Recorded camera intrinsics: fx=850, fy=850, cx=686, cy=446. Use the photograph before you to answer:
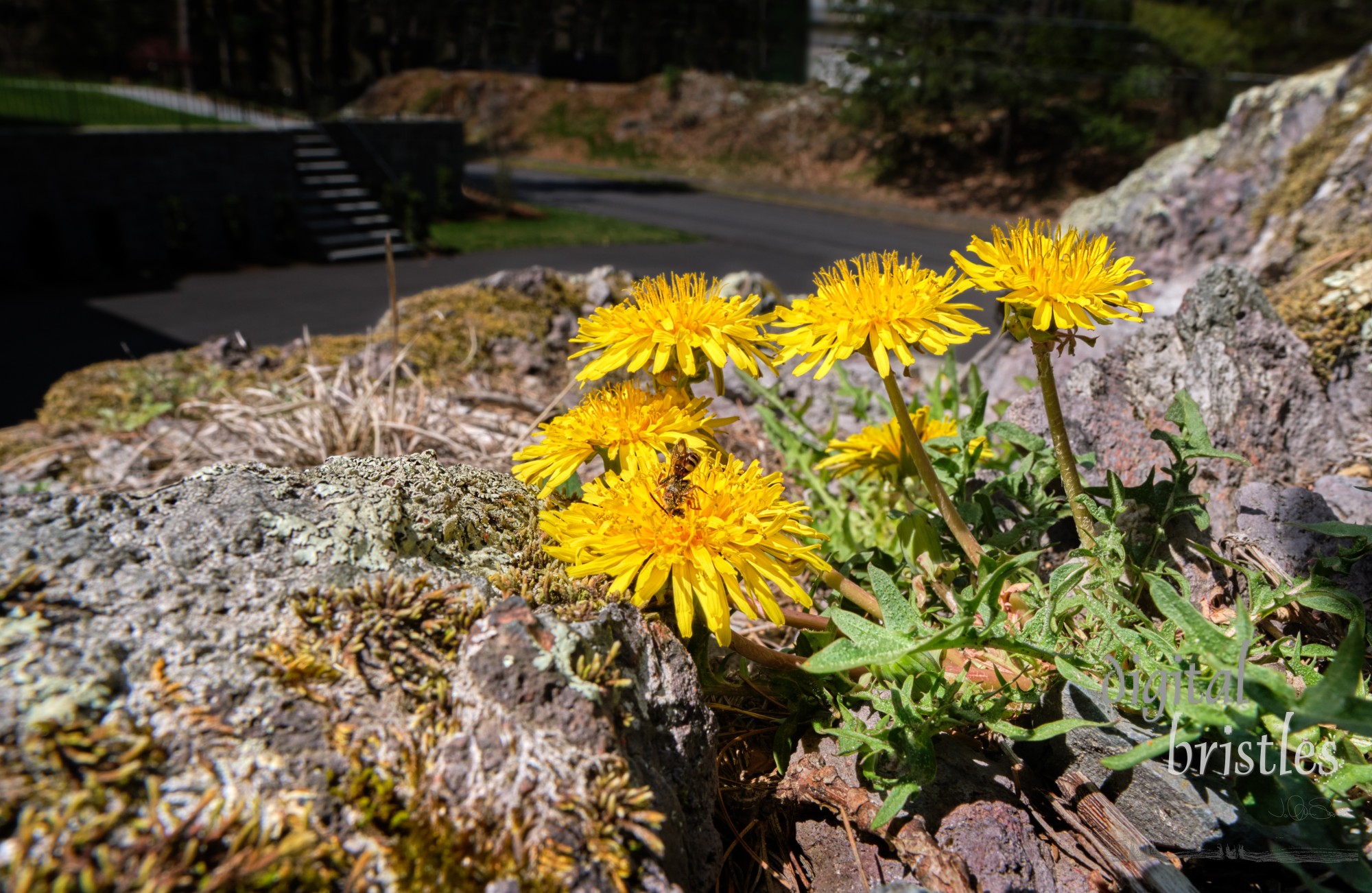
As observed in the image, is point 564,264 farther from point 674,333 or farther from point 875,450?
point 674,333

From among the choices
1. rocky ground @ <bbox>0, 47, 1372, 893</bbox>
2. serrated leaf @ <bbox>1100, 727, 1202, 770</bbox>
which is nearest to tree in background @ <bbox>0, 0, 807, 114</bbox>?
rocky ground @ <bbox>0, 47, 1372, 893</bbox>

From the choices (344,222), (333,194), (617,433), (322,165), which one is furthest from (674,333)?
(322,165)

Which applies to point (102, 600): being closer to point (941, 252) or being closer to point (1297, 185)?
point (1297, 185)

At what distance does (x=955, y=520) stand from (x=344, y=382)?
2.84 m

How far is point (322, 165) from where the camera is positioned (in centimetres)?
1445

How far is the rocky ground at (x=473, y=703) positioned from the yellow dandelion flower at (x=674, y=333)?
44 cm

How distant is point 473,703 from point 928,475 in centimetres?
111

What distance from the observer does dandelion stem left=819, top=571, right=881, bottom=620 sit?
1.83 metres

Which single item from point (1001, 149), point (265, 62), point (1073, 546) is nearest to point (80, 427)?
point (1073, 546)

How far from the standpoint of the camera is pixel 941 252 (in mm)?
13844

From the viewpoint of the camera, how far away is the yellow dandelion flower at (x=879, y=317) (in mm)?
1710

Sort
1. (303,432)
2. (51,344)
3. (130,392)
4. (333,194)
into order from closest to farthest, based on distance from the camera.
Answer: (303,432) < (130,392) < (51,344) < (333,194)

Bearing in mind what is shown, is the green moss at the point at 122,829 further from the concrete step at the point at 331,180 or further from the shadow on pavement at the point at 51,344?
the concrete step at the point at 331,180

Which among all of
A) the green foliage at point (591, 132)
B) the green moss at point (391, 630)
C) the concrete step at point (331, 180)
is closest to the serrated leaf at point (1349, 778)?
the green moss at point (391, 630)
